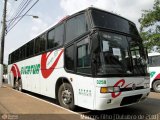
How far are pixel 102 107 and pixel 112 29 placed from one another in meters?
2.43

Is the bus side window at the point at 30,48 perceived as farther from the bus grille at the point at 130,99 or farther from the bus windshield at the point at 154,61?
the bus windshield at the point at 154,61

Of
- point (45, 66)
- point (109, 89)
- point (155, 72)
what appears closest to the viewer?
point (109, 89)

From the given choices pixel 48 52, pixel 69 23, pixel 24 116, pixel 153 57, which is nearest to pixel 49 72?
pixel 48 52

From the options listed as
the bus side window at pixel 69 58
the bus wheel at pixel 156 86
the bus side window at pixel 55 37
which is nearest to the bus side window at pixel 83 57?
the bus side window at pixel 69 58

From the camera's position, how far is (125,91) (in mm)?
6664

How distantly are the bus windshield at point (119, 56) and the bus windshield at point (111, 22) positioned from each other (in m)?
0.33

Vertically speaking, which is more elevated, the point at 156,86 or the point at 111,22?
the point at 111,22

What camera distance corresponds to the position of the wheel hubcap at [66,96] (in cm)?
773

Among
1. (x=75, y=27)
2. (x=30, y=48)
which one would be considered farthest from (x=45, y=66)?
(x=30, y=48)

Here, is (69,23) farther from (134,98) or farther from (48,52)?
(134,98)

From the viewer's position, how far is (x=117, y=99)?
643cm

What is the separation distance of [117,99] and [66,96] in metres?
2.12

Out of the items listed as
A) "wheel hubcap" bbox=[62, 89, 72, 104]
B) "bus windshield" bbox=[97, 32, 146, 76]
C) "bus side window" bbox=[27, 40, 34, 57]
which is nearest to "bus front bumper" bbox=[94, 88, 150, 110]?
"bus windshield" bbox=[97, 32, 146, 76]

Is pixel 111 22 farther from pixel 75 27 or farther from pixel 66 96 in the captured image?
pixel 66 96
